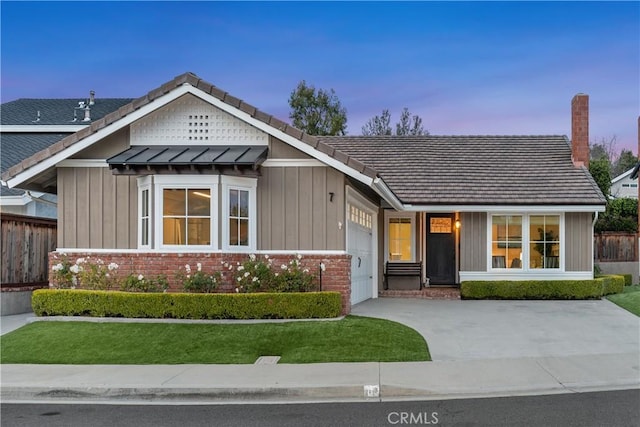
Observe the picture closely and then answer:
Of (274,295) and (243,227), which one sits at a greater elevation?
(243,227)

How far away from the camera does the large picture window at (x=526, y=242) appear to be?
18266mm

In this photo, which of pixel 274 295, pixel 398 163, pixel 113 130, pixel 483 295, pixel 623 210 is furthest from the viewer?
pixel 623 210

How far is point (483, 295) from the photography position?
57.7ft

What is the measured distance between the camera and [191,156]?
1313 cm

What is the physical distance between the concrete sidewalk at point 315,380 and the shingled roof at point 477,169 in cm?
909

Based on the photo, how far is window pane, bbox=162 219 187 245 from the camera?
13.4m

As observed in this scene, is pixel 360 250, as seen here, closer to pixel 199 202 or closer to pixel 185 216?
pixel 199 202

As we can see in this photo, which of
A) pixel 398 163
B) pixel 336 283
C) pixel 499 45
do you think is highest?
pixel 499 45

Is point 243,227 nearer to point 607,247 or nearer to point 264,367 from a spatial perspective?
point 264,367

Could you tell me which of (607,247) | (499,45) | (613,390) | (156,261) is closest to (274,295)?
(156,261)

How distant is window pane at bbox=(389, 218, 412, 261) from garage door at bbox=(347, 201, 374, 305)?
1.67 metres

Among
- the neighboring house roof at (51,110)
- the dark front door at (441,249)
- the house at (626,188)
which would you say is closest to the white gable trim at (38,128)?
the neighboring house roof at (51,110)

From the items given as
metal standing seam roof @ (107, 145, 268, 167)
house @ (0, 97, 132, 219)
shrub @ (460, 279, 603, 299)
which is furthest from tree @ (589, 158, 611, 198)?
house @ (0, 97, 132, 219)

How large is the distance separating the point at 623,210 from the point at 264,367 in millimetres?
24231
